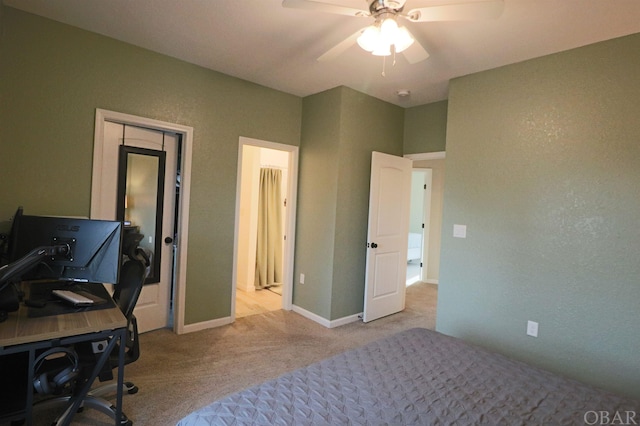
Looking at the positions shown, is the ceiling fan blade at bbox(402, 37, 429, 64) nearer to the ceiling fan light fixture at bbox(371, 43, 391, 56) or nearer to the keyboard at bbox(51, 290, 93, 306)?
the ceiling fan light fixture at bbox(371, 43, 391, 56)

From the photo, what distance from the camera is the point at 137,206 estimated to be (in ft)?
10.6

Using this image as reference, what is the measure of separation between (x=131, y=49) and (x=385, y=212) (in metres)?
3.08

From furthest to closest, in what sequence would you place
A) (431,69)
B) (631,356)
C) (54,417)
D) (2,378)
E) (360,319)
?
(360,319)
(431,69)
(631,356)
(54,417)
(2,378)

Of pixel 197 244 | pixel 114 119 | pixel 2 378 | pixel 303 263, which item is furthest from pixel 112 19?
pixel 303 263

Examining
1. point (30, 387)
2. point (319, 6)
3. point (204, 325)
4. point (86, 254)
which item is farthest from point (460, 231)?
point (30, 387)

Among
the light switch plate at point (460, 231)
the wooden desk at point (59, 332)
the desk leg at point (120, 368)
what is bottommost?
the desk leg at point (120, 368)

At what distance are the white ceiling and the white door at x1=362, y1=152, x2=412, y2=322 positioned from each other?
3.82ft

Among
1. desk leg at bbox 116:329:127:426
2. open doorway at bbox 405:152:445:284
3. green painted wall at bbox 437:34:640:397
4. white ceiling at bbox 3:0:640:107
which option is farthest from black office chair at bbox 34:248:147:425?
open doorway at bbox 405:152:445:284

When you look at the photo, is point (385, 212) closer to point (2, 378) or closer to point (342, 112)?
point (342, 112)

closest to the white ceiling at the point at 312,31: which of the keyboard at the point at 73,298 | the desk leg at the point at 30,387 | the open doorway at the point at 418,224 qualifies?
the keyboard at the point at 73,298

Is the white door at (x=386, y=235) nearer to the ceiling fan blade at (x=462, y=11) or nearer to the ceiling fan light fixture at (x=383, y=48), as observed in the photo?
the ceiling fan light fixture at (x=383, y=48)

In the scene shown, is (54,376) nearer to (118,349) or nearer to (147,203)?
(118,349)

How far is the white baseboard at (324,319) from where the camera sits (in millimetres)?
3809

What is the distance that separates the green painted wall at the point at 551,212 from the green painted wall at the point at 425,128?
0.74m
